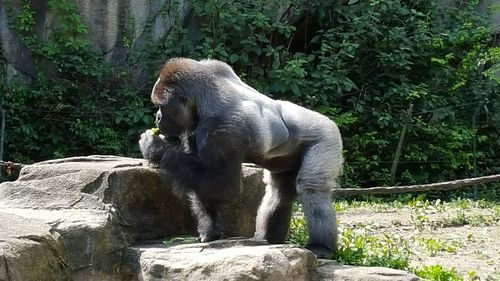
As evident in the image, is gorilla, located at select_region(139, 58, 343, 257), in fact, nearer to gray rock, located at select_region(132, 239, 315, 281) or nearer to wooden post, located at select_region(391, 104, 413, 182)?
gray rock, located at select_region(132, 239, 315, 281)

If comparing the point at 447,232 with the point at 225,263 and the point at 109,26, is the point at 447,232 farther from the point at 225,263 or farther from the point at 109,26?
the point at 109,26

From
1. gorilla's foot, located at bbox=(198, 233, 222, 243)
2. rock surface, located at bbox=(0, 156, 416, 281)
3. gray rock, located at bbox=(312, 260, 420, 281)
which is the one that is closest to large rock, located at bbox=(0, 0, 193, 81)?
rock surface, located at bbox=(0, 156, 416, 281)

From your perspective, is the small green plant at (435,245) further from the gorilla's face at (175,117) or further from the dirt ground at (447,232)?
the gorilla's face at (175,117)

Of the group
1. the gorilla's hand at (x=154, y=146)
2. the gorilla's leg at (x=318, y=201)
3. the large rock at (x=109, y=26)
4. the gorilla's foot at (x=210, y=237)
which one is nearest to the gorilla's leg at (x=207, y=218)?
the gorilla's foot at (x=210, y=237)

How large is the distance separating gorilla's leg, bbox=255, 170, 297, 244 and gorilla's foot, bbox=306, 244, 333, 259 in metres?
0.37

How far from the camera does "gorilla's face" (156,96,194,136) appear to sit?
15.5 feet

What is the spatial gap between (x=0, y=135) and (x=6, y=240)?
6397mm

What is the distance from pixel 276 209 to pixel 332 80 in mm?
5815

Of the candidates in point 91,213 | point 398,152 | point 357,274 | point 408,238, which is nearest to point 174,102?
point 91,213

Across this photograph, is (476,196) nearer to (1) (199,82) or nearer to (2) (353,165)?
(2) (353,165)

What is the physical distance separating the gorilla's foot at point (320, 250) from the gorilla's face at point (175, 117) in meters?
1.03

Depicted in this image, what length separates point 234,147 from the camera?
453cm

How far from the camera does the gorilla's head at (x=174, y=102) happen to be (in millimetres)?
4727

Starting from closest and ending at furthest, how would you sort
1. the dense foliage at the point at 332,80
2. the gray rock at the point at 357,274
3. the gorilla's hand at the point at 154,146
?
the gray rock at the point at 357,274, the gorilla's hand at the point at 154,146, the dense foliage at the point at 332,80
